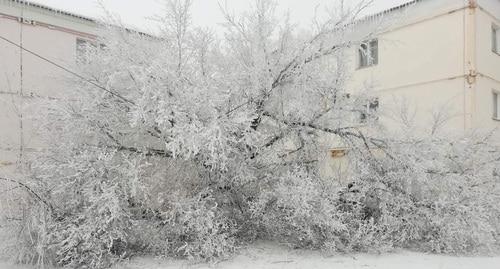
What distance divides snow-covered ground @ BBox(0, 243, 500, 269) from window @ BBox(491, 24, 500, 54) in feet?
34.9

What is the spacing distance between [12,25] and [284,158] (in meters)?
9.60

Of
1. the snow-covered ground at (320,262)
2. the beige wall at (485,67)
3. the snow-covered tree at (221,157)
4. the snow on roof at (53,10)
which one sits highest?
the snow on roof at (53,10)

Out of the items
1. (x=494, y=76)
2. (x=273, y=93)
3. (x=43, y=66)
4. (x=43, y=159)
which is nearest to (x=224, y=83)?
(x=273, y=93)

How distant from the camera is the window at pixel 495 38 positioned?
56.1 feet

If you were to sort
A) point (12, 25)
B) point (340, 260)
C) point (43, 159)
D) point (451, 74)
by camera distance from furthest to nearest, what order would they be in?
point (451, 74) < point (12, 25) < point (43, 159) < point (340, 260)

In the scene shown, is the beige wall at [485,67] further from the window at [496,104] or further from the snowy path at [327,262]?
the snowy path at [327,262]

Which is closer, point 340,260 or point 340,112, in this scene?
point 340,260

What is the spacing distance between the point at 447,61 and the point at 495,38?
2635mm

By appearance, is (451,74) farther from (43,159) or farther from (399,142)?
(43,159)

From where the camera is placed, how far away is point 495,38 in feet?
57.1

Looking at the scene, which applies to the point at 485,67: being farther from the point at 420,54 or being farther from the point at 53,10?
the point at 53,10

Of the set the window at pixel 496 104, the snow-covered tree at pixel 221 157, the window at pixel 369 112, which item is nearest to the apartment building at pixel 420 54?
the window at pixel 496 104

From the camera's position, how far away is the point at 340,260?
8023 millimetres

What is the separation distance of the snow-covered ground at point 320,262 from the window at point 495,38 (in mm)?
10637
